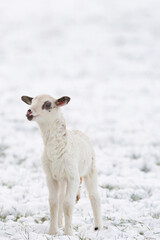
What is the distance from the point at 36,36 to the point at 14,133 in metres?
18.4

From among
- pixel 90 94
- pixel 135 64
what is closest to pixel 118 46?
pixel 135 64

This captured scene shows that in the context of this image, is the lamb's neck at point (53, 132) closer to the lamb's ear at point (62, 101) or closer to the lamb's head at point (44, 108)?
the lamb's head at point (44, 108)

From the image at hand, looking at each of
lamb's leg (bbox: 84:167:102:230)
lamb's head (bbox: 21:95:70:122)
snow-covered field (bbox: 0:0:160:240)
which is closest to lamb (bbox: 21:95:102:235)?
lamb's head (bbox: 21:95:70:122)

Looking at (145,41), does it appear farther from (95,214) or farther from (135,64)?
(95,214)

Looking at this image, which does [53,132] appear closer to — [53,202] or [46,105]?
[46,105]

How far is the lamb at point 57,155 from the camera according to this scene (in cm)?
420

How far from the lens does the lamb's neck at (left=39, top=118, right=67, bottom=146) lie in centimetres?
431

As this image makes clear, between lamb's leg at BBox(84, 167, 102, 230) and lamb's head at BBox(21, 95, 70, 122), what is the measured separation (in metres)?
0.98

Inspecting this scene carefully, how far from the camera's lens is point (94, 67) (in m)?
22.2

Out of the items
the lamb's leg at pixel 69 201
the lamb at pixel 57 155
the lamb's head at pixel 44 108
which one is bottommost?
the lamb's leg at pixel 69 201

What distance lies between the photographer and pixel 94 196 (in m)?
4.74

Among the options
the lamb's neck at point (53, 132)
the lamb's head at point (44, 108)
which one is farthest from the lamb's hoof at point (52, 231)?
the lamb's head at point (44, 108)

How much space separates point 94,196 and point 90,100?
11.3 meters

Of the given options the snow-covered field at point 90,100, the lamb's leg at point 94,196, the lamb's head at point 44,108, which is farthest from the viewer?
the snow-covered field at point 90,100
